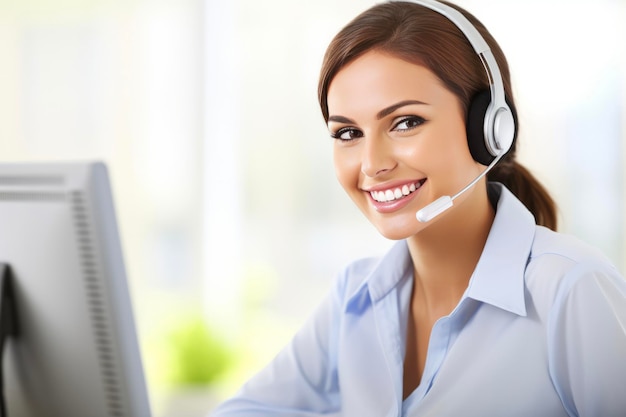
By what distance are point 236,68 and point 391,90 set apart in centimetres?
268

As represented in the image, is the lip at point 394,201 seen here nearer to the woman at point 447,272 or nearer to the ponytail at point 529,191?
the woman at point 447,272

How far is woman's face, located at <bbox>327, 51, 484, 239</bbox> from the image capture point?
46.0 inches

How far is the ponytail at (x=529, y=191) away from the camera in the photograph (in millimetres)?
1413

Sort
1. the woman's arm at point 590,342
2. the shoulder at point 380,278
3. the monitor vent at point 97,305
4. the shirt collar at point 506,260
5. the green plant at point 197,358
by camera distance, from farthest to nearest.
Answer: the green plant at point 197,358 → the shoulder at point 380,278 → the shirt collar at point 506,260 → the woman's arm at point 590,342 → the monitor vent at point 97,305

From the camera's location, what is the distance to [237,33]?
3717mm

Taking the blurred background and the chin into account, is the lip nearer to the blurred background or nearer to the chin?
the chin

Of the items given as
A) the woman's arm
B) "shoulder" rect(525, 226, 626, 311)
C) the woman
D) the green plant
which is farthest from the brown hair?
the green plant

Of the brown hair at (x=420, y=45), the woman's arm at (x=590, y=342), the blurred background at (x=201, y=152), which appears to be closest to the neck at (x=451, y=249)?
the brown hair at (x=420, y=45)

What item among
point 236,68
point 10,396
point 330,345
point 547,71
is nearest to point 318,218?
point 236,68

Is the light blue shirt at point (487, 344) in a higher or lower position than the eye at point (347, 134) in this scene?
lower

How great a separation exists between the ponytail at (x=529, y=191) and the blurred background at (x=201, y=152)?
1.87 metres

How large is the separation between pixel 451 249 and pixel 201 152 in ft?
8.83

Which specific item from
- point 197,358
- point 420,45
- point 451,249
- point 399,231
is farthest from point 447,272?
point 197,358

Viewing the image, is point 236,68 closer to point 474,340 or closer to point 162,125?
point 162,125
